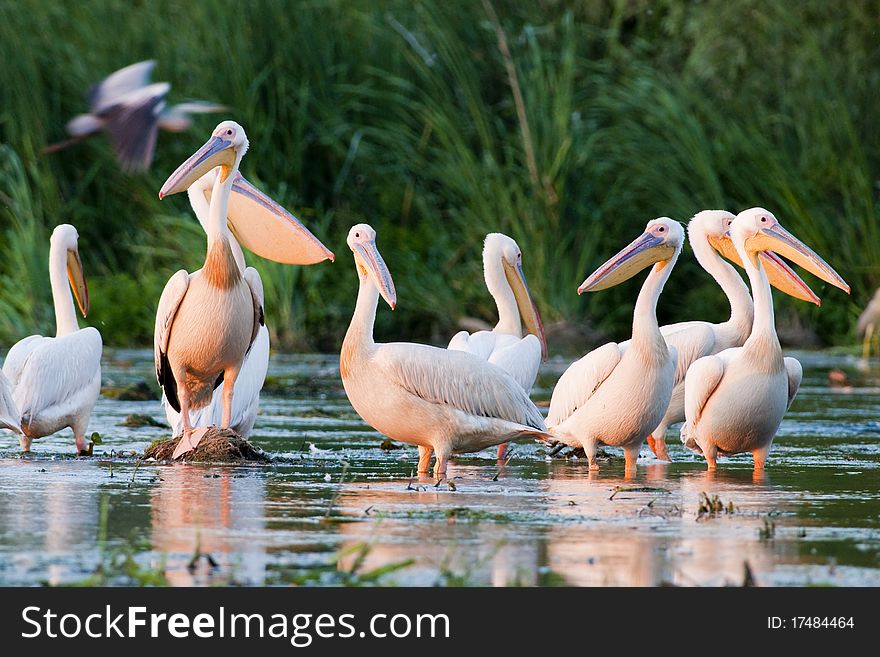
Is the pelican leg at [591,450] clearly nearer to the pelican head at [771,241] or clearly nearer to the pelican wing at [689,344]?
the pelican wing at [689,344]

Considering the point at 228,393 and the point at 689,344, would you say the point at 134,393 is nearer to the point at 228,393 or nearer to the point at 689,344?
the point at 228,393

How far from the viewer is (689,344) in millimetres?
8539

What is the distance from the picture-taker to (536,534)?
5.14 m

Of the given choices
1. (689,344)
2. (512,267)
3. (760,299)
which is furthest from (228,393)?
(760,299)

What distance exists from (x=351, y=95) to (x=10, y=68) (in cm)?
371

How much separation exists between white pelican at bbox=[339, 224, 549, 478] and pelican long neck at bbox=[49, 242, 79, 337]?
225cm

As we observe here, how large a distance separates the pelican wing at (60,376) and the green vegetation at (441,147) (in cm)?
788

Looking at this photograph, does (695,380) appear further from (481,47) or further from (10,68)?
(10,68)

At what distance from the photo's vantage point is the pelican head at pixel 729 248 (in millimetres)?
9023

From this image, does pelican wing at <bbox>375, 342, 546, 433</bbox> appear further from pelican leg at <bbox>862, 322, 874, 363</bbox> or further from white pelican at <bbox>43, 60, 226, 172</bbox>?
pelican leg at <bbox>862, 322, 874, 363</bbox>

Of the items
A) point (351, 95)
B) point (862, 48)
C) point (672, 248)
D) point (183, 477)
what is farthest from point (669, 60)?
point (183, 477)

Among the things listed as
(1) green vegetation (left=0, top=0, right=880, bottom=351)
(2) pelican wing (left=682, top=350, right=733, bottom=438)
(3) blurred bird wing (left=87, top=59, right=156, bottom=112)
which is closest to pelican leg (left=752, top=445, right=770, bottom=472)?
(2) pelican wing (left=682, top=350, right=733, bottom=438)

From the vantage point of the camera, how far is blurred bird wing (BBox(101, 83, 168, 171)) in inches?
504

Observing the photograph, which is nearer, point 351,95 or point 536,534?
point 536,534
